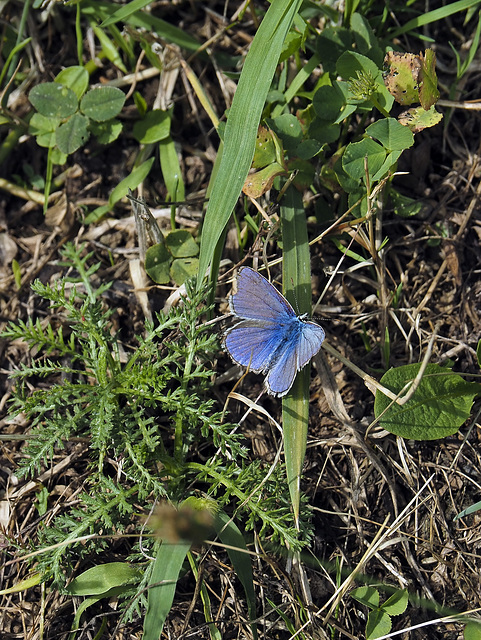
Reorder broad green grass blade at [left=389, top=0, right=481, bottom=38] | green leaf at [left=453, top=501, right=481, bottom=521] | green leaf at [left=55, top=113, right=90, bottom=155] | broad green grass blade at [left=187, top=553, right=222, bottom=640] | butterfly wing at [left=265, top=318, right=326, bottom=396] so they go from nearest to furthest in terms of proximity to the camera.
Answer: butterfly wing at [left=265, top=318, right=326, bottom=396] → broad green grass blade at [left=187, top=553, right=222, bottom=640] → green leaf at [left=453, top=501, right=481, bottom=521] → broad green grass blade at [left=389, top=0, right=481, bottom=38] → green leaf at [left=55, top=113, right=90, bottom=155]

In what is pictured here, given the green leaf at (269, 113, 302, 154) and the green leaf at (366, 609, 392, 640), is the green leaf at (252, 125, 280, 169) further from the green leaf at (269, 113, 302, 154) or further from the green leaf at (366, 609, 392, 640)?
the green leaf at (366, 609, 392, 640)

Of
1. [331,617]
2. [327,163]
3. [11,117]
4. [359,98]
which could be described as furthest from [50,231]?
[331,617]

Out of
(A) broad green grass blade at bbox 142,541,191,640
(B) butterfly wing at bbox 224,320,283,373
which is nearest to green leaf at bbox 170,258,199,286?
(B) butterfly wing at bbox 224,320,283,373

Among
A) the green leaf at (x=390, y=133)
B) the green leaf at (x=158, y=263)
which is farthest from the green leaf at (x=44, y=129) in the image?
the green leaf at (x=390, y=133)

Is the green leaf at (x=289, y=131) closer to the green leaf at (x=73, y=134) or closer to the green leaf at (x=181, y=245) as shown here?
the green leaf at (x=181, y=245)

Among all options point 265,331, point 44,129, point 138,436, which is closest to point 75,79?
point 44,129

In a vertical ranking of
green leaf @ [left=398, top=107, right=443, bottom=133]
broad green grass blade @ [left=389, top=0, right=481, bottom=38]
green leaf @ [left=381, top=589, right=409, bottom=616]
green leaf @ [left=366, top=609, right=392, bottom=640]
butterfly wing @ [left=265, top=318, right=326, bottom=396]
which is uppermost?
broad green grass blade @ [left=389, top=0, right=481, bottom=38]

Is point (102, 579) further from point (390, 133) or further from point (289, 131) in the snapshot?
point (390, 133)
